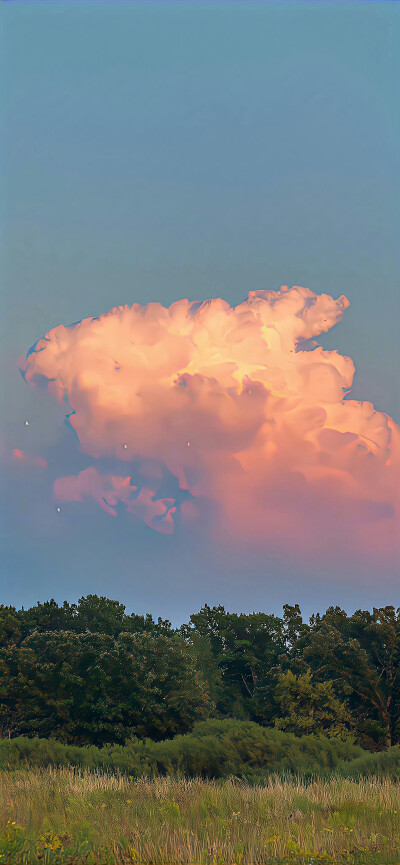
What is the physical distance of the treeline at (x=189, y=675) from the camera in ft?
133

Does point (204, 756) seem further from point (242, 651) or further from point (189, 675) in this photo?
point (242, 651)

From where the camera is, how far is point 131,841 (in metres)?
9.34

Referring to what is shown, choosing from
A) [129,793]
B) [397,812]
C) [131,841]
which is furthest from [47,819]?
→ [397,812]

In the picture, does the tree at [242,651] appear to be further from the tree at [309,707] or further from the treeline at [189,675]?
the tree at [309,707]

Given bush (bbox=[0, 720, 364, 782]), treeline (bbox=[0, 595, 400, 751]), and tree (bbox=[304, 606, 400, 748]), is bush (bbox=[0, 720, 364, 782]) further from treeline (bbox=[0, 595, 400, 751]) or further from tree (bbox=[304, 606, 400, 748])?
tree (bbox=[304, 606, 400, 748])

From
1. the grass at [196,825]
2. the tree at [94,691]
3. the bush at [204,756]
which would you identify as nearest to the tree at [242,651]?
the tree at [94,691]

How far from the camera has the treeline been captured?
40406 mm

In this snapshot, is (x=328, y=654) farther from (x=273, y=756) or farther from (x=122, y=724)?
(x=273, y=756)

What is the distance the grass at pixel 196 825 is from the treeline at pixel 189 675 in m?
20.9

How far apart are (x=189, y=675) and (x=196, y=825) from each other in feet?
110

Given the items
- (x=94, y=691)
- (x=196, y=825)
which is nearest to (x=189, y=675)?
(x=94, y=691)

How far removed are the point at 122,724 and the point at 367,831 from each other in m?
32.8

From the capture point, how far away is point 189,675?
42.4 metres

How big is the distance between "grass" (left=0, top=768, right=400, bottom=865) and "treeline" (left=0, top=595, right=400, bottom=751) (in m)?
20.9
